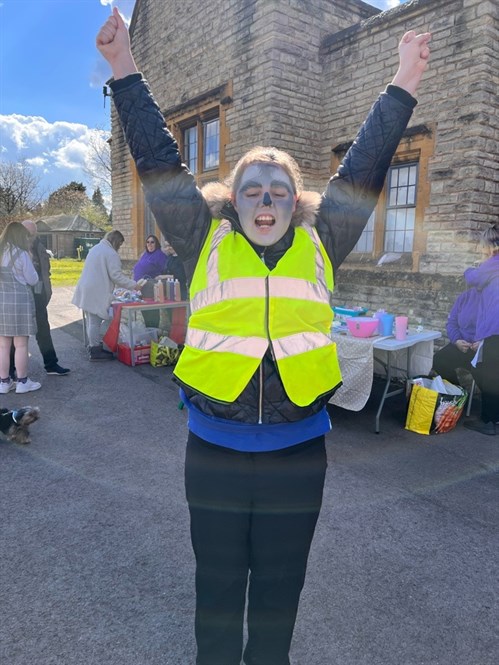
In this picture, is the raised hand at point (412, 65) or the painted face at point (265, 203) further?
the raised hand at point (412, 65)

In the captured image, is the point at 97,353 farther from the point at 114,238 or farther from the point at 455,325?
the point at 455,325

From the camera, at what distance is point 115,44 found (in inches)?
68.3

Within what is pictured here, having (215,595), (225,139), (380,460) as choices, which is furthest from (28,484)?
(225,139)

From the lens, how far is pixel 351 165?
1.89m

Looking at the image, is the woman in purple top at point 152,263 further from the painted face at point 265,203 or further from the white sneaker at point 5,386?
the painted face at point 265,203

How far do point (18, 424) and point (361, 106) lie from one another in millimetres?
6836

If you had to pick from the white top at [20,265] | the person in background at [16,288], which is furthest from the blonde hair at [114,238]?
the white top at [20,265]

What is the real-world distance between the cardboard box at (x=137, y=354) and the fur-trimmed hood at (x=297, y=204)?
599 centimetres

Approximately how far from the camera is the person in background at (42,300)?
6453mm

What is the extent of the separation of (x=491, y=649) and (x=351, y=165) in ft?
7.44

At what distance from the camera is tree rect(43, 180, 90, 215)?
64319 millimetres

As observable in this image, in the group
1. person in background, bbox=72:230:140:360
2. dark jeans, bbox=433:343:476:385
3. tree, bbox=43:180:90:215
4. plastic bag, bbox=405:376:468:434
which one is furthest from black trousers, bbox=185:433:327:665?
tree, bbox=43:180:90:215

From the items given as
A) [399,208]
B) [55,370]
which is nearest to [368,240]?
[399,208]

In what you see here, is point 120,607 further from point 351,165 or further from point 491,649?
point 351,165
